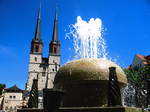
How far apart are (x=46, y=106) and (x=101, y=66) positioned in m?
3.22

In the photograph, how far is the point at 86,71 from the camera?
9328 millimetres

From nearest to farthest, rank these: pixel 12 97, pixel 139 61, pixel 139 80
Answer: pixel 139 80 → pixel 139 61 → pixel 12 97

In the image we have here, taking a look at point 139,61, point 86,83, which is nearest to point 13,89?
point 139,61

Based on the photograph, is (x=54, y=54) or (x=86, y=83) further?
(x=54, y=54)

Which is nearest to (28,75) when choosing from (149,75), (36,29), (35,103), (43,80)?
(43,80)

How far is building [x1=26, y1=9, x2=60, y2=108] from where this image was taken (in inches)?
3561

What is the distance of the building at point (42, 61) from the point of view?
90438 mm

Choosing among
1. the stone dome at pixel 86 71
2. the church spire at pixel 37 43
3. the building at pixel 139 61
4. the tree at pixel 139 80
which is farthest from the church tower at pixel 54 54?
the stone dome at pixel 86 71

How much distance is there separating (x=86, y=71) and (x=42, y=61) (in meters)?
87.7

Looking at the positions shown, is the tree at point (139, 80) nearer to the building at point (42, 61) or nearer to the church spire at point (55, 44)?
the building at point (42, 61)

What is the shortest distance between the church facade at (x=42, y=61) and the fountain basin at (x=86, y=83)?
8021cm

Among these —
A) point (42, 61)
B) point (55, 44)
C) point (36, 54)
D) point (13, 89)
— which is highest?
point (55, 44)

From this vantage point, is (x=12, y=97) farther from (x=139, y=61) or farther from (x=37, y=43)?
(x=139, y=61)

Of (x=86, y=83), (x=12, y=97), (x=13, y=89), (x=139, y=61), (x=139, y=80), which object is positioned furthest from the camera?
(x=13, y=89)
